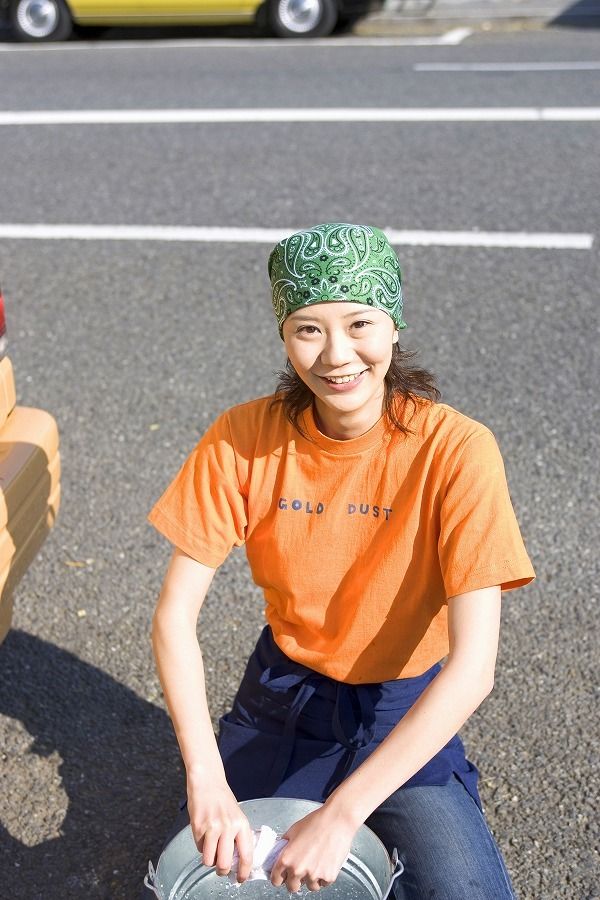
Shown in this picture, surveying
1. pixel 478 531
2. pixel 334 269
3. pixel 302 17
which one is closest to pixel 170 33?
pixel 302 17

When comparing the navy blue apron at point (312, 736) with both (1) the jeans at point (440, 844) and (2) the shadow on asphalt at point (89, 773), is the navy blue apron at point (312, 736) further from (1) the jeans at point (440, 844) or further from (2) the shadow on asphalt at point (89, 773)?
(2) the shadow on asphalt at point (89, 773)

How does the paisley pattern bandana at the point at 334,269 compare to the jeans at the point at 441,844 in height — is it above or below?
above

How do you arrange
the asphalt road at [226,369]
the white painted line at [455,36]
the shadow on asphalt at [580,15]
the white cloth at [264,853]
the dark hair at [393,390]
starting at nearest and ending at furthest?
the white cloth at [264,853], the dark hair at [393,390], the asphalt road at [226,369], the white painted line at [455,36], the shadow on asphalt at [580,15]

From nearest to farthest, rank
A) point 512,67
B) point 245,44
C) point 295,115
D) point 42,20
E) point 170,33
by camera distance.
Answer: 1. point 295,115
2. point 512,67
3. point 245,44
4. point 42,20
5. point 170,33

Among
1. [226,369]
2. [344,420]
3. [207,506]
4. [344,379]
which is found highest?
[344,379]

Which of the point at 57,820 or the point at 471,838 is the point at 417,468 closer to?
the point at 471,838

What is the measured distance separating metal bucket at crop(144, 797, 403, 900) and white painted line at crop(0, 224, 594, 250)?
3.96 meters

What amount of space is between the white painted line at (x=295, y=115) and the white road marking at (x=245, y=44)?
277cm

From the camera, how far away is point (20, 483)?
249 cm

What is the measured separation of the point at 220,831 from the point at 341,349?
801 mm

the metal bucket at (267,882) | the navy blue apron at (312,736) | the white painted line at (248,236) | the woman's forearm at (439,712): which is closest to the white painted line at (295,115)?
the white painted line at (248,236)

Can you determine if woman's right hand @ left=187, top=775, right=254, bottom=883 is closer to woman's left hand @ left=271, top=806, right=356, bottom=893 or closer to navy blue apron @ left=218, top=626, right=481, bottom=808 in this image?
woman's left hand @ left=271, top=806, right=356, bottom=893

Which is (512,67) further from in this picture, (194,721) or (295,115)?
(194,721)

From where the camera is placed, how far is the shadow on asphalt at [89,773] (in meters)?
2.36
